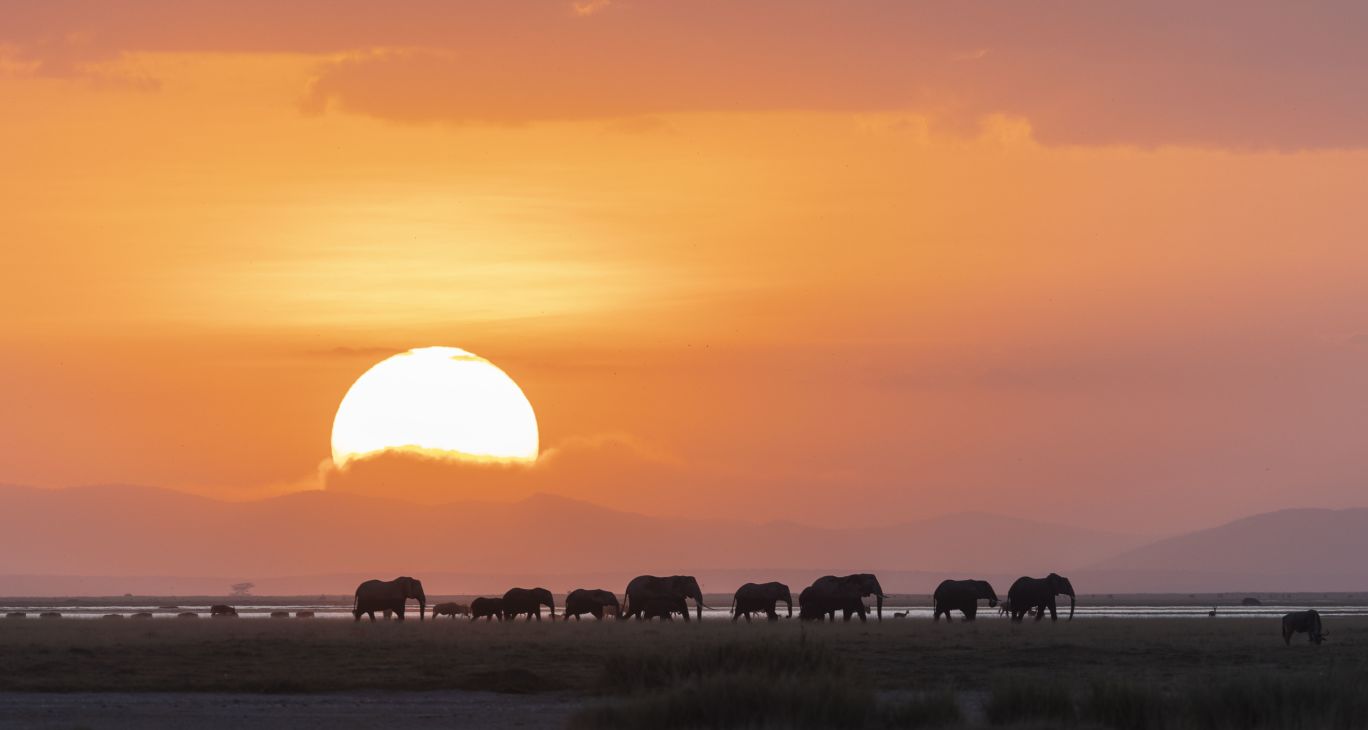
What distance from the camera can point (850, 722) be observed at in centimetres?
2662

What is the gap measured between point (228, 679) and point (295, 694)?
2.89 metres

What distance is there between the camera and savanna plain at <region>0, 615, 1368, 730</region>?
87.9ft

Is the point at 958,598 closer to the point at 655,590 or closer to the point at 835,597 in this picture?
the point at 835,597

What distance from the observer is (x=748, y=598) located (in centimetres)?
6544

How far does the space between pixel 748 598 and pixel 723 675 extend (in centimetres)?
3786

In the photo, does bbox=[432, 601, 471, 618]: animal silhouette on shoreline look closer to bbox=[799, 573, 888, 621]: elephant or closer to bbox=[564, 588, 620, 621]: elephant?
bbox=[564, 588, 620, 621]: elephant

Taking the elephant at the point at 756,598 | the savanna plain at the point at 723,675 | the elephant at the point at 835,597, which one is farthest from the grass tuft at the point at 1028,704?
the elephant at the point at 756,598

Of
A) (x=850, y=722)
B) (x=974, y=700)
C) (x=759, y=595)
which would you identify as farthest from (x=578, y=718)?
(x=759, y=595)

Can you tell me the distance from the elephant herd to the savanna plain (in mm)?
6402

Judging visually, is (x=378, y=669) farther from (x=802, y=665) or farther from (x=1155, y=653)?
(x=1155, y=653)

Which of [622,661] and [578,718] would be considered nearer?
[578,718]

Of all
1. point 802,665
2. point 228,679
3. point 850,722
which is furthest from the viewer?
point 228,679

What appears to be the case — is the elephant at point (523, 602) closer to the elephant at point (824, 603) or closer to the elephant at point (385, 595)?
the elephant at point (385, 595)

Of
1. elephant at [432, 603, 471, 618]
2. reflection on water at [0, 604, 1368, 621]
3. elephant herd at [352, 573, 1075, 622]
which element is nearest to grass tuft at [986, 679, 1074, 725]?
elephant herd at [352, 573, 1075, 622]
